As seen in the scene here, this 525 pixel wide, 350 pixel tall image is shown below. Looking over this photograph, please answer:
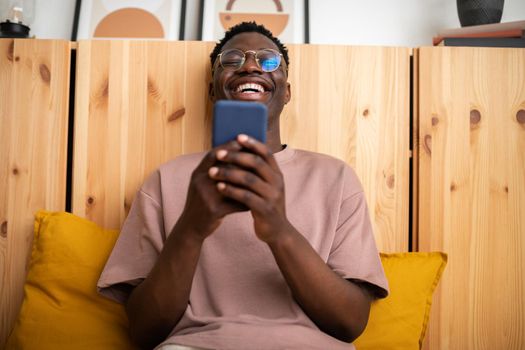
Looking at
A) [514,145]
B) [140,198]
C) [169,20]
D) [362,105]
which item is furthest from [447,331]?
[169,20]

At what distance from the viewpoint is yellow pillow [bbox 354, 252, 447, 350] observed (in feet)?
4.29

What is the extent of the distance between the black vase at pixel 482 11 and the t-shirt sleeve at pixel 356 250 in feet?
3.19

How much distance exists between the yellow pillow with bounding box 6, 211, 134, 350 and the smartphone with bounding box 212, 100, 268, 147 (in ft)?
2.34

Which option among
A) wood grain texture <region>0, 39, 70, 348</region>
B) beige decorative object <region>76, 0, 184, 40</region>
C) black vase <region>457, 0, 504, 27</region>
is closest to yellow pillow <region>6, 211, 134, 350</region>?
wood grain texture <region>0, 39, 70, 348</region>

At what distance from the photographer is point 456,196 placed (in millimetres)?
1560

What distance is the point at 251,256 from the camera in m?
1.16

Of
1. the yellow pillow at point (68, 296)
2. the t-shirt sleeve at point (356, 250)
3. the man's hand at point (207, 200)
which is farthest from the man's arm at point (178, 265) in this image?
the t-shirt sleeve at point (356, 250)

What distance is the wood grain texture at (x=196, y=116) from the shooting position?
1562 mm

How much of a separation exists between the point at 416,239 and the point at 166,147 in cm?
84

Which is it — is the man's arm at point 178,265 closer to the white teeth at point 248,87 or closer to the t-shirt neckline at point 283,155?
the t-shirt neckline at point 283,155

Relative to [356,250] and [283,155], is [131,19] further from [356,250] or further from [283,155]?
[356,250]

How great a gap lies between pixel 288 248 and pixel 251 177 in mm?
204

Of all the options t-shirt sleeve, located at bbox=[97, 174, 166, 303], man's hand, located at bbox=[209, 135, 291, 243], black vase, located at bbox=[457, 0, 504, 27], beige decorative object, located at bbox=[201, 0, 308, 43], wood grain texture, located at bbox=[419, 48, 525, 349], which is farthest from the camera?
beige decorative object, located at bbox=[201, 0, 308, 43]

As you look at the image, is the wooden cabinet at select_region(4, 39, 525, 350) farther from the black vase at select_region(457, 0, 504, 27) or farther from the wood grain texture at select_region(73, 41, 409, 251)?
the black vase at select_region(457, 0, 504, 27)
